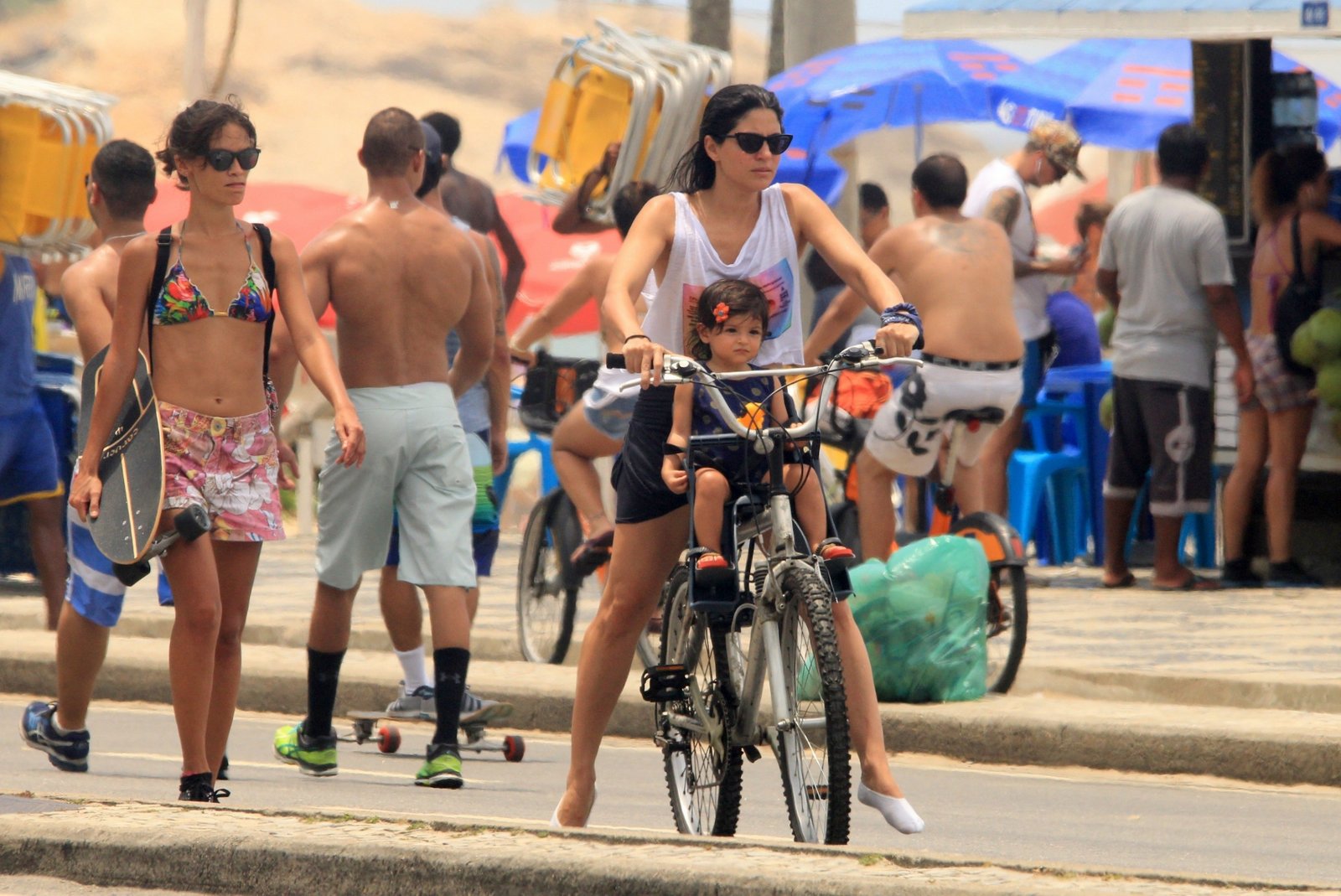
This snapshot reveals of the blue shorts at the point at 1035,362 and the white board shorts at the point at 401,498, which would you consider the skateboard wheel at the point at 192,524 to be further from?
the blue shorts at the point at 1035,362

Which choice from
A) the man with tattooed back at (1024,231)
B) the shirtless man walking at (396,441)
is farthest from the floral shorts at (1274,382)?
the shirtless man walking at (396,441)

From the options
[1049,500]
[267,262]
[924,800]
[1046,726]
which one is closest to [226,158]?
[267,262]

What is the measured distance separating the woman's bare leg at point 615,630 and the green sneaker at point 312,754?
70.4 inches

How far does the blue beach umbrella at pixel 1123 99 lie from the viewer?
17.1m

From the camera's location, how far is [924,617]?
876 cm

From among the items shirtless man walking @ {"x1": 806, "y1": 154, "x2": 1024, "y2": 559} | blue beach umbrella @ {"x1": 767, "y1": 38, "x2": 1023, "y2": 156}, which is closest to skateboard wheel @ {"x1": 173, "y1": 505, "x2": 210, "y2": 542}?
shirtless man walking @ {"x1": 806, "y1": 154, "x2": 1024, "y2": 559}

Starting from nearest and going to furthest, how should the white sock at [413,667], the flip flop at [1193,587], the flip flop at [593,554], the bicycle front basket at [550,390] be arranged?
the white sock at [413,667], the flip flop at [593,554], the bicycle front basket at [550,390], the flip flop at [1193,587]

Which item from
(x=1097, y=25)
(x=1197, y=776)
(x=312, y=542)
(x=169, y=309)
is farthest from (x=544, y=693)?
(x=312, y=542)

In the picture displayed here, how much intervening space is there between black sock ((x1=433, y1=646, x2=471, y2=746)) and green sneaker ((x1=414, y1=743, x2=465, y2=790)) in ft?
0.09

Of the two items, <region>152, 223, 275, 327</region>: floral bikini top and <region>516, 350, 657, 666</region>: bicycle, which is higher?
<region>152, 223, 275, 327</region>: floral bikini top

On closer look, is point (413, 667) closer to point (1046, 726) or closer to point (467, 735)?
point (467, 735)

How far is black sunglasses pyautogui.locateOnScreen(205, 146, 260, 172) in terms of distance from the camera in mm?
6613

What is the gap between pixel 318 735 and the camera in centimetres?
781

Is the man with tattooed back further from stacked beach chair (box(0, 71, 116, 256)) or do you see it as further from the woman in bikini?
stacked beach chair (box(0, 71, 116, 256))
